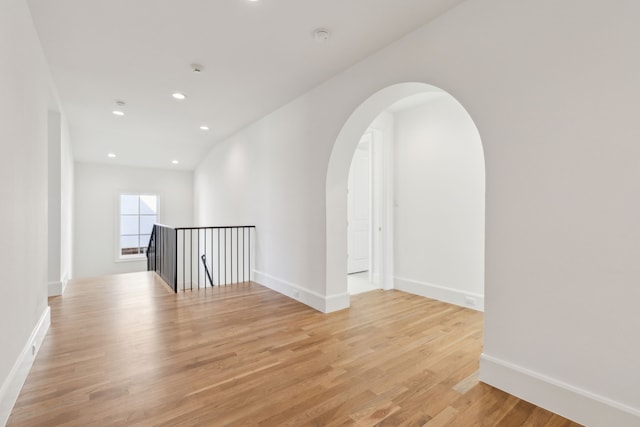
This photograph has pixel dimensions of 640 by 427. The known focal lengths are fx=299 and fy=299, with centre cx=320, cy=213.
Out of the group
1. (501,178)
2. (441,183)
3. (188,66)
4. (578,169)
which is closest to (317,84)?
(188,66)

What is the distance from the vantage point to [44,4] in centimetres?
220

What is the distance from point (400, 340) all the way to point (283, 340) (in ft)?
3.44

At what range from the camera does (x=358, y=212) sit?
229 inches

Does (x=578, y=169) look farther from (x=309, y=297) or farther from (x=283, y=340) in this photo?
(x=309, y=297)

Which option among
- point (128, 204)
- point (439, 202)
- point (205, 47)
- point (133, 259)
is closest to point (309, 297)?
point (439, 202)

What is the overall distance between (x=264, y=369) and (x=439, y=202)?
2.95 m

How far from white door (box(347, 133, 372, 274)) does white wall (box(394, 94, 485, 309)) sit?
1.32 meters

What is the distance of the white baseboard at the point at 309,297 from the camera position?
3.44 m

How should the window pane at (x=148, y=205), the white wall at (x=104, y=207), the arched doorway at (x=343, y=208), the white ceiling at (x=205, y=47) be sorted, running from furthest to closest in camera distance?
the window pane at (x=148, y=205), the white wall at (x=104, y=207), the arched doorway at (x=343, y=208), the white ceiling at (x=205, y=47)

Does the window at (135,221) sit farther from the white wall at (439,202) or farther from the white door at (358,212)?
the white wall at (439,202)

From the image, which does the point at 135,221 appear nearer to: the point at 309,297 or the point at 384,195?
the point at 309,297

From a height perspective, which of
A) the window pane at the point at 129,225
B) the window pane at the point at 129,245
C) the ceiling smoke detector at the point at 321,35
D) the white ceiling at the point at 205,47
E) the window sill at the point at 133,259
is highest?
the white ceiling at the point at 205,47

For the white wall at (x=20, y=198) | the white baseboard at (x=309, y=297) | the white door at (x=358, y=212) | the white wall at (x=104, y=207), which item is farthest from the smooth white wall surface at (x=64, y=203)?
the white door at (x=358, y=212)

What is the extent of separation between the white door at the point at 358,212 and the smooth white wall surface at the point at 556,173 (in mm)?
3109
